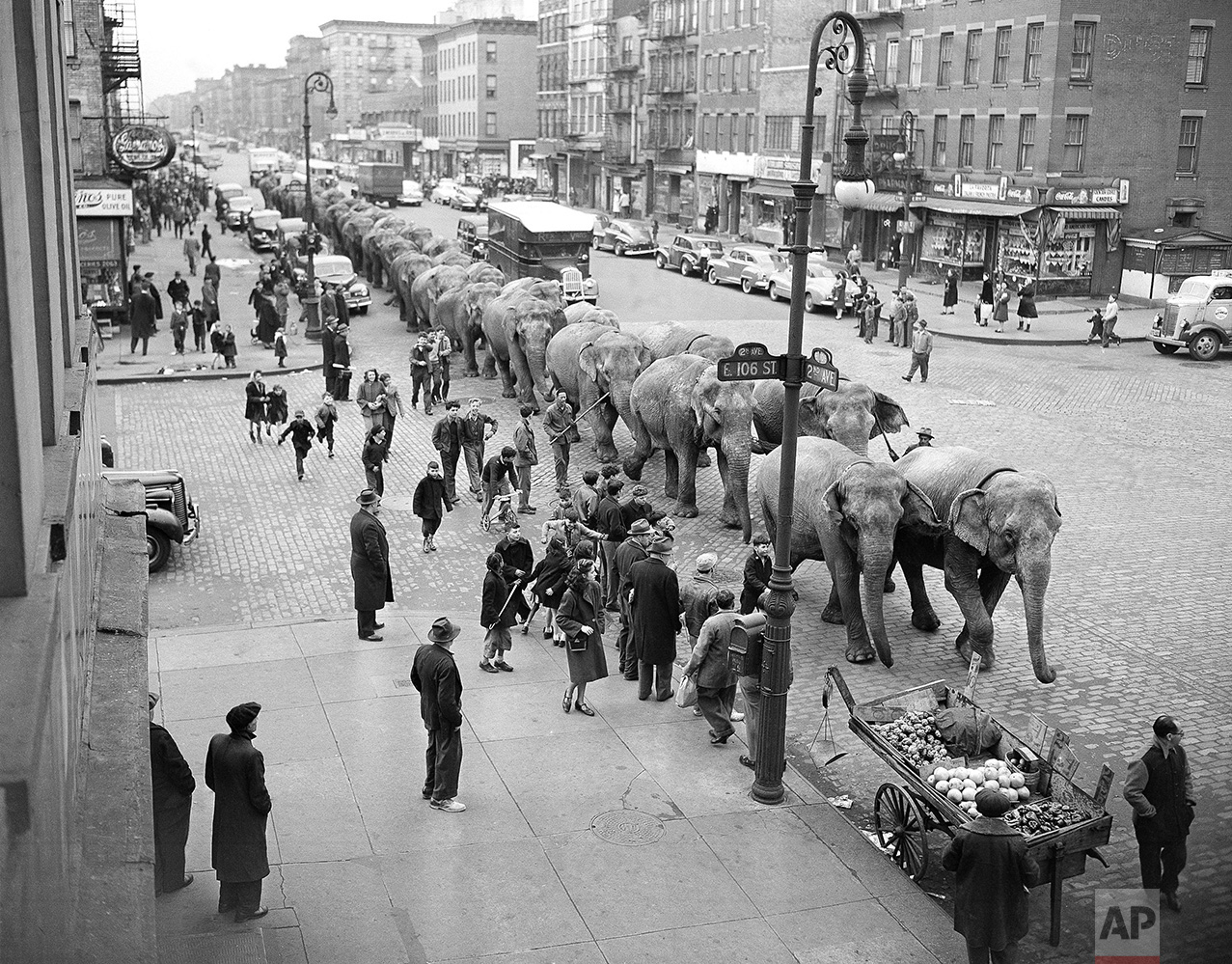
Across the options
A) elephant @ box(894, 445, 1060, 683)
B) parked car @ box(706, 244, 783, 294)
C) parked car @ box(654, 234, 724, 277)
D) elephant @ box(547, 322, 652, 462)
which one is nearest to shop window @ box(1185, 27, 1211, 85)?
parked car @ box(706, 244, 783, 294)

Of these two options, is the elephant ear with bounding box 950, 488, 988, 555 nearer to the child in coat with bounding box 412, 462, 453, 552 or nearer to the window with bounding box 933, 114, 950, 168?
the child in coat with bounding box 412, 462, 453, 552

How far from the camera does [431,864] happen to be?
9.16 meters

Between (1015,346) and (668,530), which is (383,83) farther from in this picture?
(668,530)

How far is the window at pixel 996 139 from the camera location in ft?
149

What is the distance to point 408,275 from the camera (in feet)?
121

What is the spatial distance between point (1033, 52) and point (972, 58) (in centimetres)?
374

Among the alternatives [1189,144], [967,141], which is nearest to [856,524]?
[1189,144]

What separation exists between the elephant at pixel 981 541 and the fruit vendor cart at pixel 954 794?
222 cm

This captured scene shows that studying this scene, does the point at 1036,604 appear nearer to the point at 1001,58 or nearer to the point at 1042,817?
the point at 1042,817

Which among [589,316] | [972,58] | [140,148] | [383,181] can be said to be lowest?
[589,316]

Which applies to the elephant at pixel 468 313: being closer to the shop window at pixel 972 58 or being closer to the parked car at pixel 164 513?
the parked car at pixel 164 513

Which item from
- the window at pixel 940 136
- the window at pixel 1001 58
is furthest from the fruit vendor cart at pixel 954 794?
the window at pixel 940 136

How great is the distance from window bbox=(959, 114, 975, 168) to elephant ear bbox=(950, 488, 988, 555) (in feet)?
124

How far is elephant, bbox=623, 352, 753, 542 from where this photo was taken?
1820 centimetres
